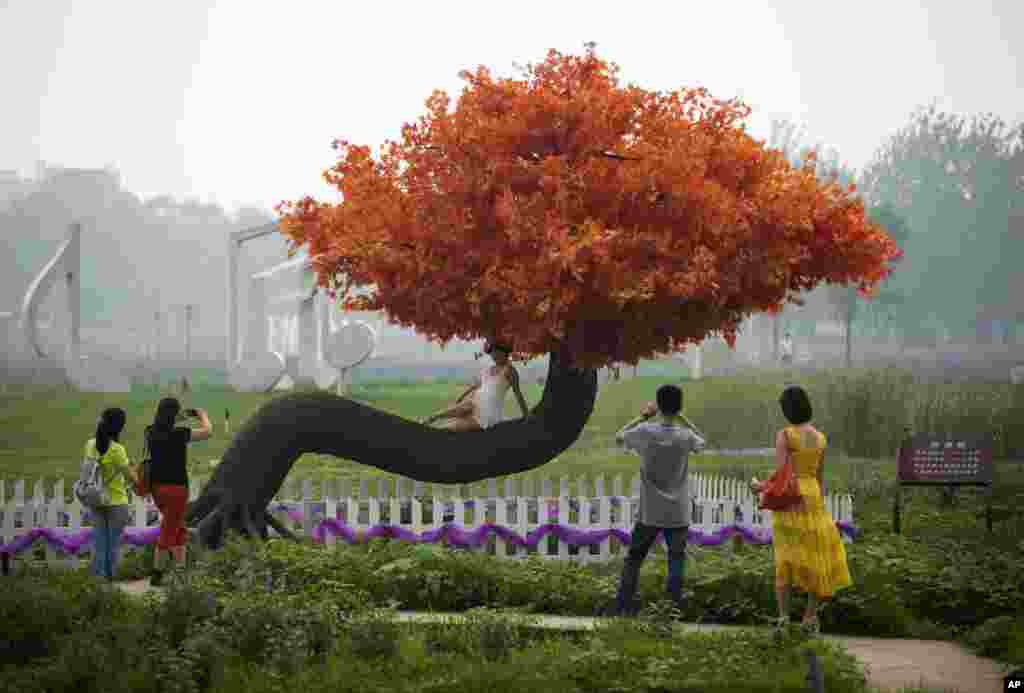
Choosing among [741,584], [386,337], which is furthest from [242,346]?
[386,337]

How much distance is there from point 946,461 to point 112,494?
9254mm

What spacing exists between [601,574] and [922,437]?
4.96m

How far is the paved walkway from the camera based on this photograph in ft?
25.7

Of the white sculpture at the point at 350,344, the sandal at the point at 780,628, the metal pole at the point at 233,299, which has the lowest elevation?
the sandal at the point at 780,628

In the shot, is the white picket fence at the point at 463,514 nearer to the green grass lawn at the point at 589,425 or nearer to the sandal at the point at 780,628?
the green grass lawn at the point at 589,425

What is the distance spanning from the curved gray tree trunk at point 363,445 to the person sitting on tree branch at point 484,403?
0.20 metres

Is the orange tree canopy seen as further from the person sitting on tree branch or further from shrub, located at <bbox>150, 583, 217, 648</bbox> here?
shrub, located at <bbox>150, 583, 217, 648</bbox>

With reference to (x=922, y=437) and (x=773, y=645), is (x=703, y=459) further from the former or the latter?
(x=773, y=645)

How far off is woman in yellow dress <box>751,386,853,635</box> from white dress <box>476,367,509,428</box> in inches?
227

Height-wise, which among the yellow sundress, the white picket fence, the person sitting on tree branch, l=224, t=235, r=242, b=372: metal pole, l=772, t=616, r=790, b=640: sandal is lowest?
l=772, t=616, r=790, b=640: sandal

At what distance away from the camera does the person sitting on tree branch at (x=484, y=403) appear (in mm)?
14133

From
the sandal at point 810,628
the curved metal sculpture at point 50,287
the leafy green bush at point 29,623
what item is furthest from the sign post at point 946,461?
the curved metal sculpture at point 50,287

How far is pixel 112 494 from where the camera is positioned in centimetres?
1169

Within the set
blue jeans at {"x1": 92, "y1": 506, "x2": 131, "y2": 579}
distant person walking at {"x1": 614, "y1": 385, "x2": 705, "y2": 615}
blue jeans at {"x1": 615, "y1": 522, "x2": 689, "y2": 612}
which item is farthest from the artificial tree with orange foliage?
blue jeans at {"x1": 615, "y1": 522, "x2": 689, "y2": 612}
